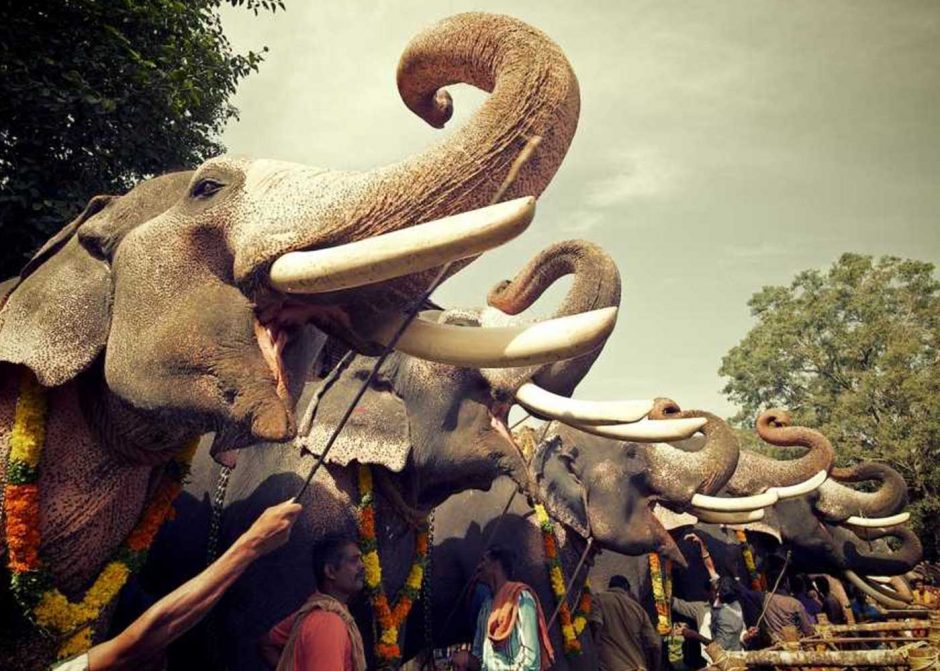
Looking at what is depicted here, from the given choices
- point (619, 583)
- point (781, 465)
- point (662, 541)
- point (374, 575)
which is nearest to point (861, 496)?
point (781, 465)

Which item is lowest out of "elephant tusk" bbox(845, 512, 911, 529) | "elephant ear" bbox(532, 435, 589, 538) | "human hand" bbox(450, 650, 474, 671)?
"elephant tusk" bbox(845, 512, 911, 529)

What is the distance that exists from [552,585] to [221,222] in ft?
11.3

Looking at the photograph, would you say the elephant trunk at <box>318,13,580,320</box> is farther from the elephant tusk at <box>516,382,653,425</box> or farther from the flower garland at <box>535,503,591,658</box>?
the flower garland at <box>535,503,591,658</box>

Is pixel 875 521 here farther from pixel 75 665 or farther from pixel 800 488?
pixel 75 665

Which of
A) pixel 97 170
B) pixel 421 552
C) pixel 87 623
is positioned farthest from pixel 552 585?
pixel 97 170

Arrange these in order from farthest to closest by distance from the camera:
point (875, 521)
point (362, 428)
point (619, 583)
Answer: point (875, 521) → point (619, 583) → point (362, 428)

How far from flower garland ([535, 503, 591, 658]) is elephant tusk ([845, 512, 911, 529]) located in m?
4.27

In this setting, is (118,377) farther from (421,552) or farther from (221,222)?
(421,552)

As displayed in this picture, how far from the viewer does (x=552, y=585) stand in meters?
4.55

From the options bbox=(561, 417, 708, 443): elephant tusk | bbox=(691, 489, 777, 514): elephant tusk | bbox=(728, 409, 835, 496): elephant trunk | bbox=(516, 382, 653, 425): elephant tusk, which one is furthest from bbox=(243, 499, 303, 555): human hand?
bbox=(728, 409, 835, 496): elephant trunk

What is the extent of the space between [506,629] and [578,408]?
4.46ft

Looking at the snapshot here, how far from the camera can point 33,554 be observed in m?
2.02

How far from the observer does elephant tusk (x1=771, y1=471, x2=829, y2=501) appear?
6.08 metres

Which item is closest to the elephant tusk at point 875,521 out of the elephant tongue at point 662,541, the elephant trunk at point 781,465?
the elephant trunk at point 781,465
